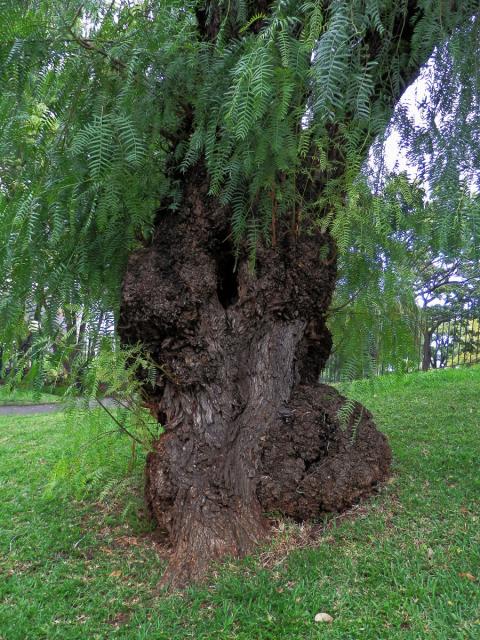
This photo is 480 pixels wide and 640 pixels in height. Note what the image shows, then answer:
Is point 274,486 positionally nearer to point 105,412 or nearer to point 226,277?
point 105,412

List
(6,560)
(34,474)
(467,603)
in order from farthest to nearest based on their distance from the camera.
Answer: (34,474)
(6,560)
(467,603)

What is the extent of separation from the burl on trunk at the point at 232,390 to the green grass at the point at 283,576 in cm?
24

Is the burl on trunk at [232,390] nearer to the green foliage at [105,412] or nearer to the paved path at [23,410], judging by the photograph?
the green foliage at [105,412]

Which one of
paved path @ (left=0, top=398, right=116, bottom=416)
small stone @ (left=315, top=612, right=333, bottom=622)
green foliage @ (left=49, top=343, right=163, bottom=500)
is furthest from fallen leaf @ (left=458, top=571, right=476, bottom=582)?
paved path @ (left=0, top=398, right=116, bottom=416)

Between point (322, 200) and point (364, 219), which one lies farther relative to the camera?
point (322, 200)

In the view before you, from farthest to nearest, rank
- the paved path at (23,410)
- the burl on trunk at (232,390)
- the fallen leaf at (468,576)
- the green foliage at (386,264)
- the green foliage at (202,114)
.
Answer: the paved path at (23,410) → the burl on trunk at (232,390) → the fallen leaf at (468,576) → the green foliage at (386,264) → the green foliage at (202,114)

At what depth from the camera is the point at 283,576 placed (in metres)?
2.66

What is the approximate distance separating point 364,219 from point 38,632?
8.07 ft

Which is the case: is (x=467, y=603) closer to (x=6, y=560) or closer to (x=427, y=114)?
(x=427, y=114)

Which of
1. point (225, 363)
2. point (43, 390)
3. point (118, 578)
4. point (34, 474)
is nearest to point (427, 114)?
point (225, 363)

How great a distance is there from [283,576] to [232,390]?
104cm

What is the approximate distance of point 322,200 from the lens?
8.79ft

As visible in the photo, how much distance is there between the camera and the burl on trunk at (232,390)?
9.88 feet

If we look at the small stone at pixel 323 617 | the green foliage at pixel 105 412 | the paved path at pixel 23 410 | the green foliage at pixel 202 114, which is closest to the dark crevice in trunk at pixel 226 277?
the green foliage at pixel 202 114
